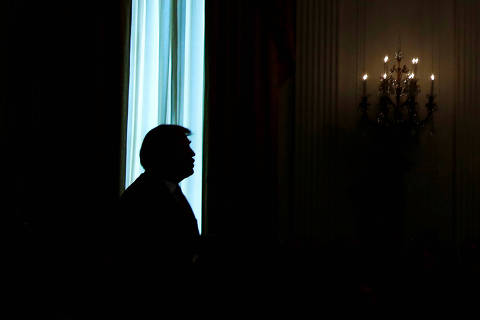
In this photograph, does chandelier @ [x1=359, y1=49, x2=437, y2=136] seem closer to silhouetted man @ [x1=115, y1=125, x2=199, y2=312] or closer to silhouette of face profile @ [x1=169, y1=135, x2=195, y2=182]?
silhouette of face profile @ [x1=169, y1=135, x2=195, y2=182]

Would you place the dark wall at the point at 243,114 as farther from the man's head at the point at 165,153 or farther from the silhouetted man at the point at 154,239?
the silhouetted man at the point at 154,239

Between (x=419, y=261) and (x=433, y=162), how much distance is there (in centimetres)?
114

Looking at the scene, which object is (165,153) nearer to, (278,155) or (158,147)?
(158,147)

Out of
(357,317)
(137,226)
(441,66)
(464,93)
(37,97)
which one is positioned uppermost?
(441,66)

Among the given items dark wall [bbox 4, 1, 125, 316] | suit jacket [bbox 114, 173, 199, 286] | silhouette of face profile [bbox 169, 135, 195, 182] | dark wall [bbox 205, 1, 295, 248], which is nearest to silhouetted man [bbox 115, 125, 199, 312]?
suit jacket [bbox 114, 173, 199, 286]

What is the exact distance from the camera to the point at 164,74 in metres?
2.92

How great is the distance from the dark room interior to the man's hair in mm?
796

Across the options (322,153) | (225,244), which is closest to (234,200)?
(225,244)

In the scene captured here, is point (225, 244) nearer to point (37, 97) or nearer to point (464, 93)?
point (37, 97)

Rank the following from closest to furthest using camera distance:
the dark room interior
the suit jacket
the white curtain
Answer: the suit jacket, the dark room interior, the white curtain

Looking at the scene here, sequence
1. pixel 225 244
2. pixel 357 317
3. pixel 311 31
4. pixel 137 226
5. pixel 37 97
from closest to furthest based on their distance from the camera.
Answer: pixel 137 226, pixel 357 317, pixel 37 97, pixel 225 244, pixel 311 31

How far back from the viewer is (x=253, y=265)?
2836mm

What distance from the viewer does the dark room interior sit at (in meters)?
2.48

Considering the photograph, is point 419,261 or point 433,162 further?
point 433,162
